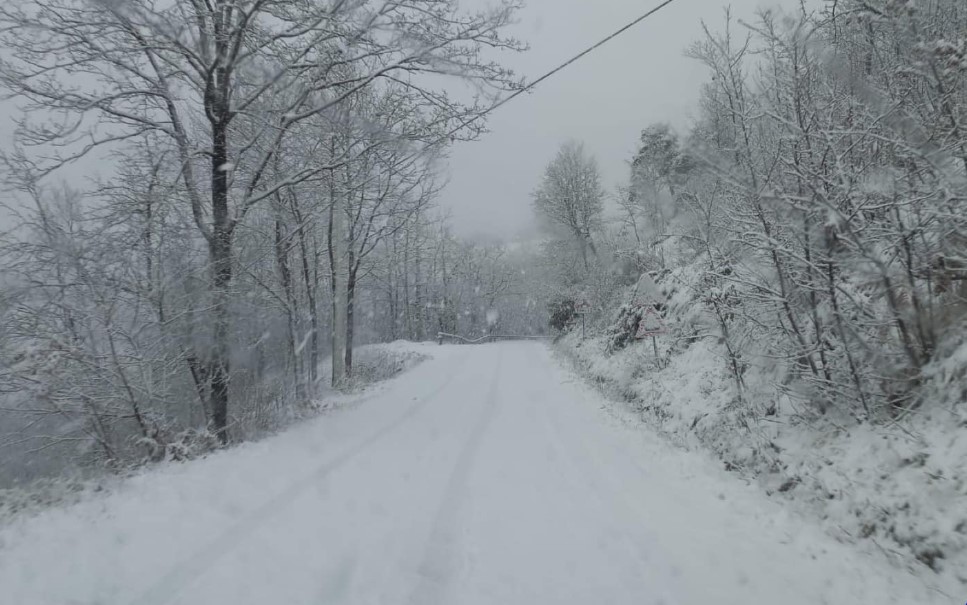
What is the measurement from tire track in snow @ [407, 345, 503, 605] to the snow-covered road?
16 millimetres

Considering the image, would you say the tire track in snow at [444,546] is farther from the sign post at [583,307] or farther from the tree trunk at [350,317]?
the sign post at [583,307]

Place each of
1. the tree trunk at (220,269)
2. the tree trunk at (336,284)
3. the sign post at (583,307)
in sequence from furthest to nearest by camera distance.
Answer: the sign post at (583,307) → the tree trunk at (336,284) → the tree trunk at (220,269)

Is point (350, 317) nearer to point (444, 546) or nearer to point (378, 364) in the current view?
point (378, 364)

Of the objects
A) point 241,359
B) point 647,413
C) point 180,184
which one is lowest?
point 647,413

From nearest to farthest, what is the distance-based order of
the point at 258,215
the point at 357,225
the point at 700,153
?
the point at 700,153
the point at 258,215
the point at 357,225

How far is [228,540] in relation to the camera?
11.7ft

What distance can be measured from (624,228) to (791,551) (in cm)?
1963

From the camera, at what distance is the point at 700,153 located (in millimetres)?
5090

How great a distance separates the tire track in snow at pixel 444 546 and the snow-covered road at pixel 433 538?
0.05ft

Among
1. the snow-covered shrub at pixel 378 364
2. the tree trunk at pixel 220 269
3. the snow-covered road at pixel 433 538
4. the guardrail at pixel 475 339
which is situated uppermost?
the tree trunk at pixel 220 269

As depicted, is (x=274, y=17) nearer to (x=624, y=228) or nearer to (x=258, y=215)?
(x=258, y=215)

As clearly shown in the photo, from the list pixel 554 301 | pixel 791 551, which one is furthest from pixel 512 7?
pixel 554 301

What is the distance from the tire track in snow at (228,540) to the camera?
9.52ft

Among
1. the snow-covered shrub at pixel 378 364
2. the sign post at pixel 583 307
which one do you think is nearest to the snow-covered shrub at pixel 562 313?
the sign post at pixel 583 307
